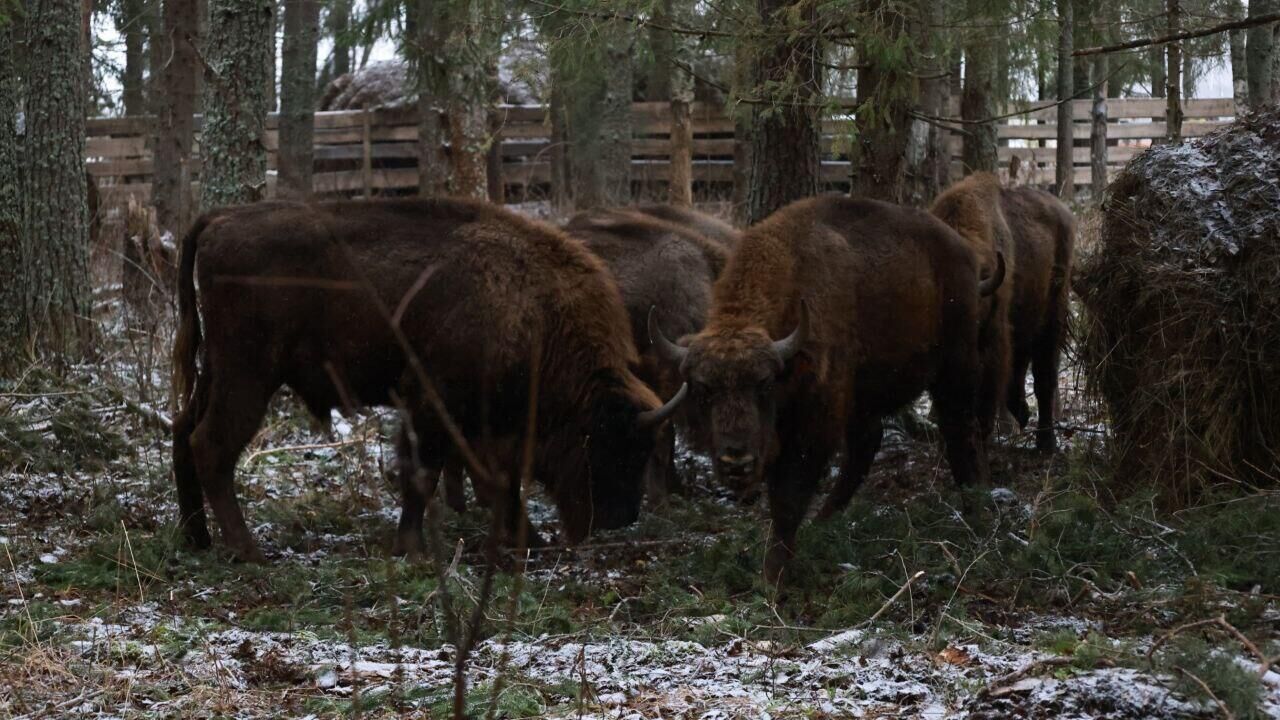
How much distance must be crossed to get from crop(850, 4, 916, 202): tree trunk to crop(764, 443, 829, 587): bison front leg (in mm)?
2677

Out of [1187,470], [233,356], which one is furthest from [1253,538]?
[233,356]

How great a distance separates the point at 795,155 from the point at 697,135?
16801mm

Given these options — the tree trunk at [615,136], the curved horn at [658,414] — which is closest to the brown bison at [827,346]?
the curved horn at [658,414]

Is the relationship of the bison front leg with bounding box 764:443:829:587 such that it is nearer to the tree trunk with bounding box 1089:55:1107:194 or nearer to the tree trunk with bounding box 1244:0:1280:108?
the tree trunk with bounding box 1244:0:1280:108

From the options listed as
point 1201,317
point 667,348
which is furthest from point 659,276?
point 1201,317

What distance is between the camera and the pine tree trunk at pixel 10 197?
10.7 meters

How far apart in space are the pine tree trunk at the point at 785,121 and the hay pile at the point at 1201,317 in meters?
2.30

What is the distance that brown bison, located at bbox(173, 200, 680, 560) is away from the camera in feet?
25.0

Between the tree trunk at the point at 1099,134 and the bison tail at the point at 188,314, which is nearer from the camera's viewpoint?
the bison tail at the point at 188,314

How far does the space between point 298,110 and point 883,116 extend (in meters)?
13.6

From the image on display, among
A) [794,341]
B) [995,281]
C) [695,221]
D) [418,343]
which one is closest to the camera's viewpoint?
[794,341]

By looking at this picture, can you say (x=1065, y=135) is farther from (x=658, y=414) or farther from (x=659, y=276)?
(x=658, y=414)

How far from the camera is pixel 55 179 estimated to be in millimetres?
10898

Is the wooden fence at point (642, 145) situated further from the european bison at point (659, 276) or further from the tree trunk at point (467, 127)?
the european bison at point (659, 276)
